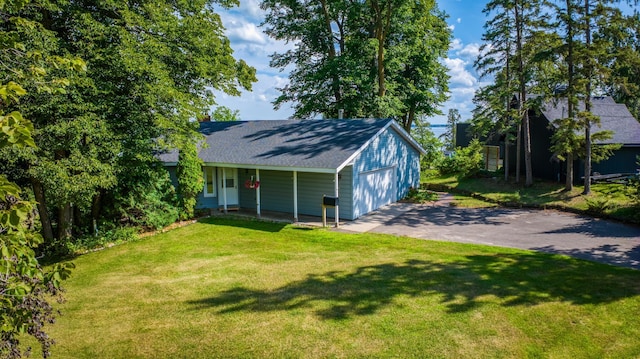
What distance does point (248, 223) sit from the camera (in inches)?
581

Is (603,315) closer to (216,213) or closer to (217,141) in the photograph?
(216,213)

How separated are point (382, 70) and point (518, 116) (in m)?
8.45

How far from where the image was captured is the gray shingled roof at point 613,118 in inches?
765

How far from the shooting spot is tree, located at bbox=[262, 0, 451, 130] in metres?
24.2

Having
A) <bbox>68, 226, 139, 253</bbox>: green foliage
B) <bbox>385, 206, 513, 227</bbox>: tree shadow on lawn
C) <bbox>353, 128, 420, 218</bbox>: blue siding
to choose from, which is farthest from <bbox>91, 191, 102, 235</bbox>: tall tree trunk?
<bbox>385, 206, 513, 227</bbox>: tree shadow on lawn

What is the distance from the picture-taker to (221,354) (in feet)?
18.8

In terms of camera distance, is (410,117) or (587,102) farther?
(410,117)

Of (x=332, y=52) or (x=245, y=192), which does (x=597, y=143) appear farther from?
(x=245, y=192)

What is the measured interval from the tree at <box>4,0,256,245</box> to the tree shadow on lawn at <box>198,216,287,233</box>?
2773 mm

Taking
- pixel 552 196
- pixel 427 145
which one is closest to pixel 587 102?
pixel 552 196

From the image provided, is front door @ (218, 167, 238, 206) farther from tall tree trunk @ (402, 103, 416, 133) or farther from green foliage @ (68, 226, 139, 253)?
tall tree trunk @ (402, 103, 416, 133)

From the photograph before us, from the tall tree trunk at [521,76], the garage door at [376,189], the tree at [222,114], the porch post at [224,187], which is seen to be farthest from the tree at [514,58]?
the tree at [222,114]

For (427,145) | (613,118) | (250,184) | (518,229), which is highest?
(613,118)

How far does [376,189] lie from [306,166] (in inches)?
166
